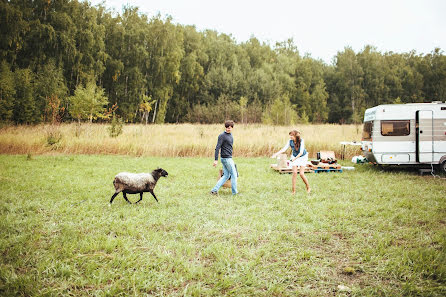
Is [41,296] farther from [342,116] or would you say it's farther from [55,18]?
[342,116]

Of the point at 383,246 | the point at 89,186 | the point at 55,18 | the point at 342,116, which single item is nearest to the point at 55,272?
the point at 383,246

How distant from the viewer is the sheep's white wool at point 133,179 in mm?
6102

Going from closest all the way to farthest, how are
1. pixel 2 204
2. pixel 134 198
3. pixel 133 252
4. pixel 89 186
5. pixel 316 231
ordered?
pixel 133 252 → pixel 316 231 → pixel 2 204 → pixel 134 198 → pixel 89 186

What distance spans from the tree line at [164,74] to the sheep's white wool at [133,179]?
1471 centimetres

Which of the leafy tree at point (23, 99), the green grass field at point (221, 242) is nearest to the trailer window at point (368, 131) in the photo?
the green grass field at point (221, 242)

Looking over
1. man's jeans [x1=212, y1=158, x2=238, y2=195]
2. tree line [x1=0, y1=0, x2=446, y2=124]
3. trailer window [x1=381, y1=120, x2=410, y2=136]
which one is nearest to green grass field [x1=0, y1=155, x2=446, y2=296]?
man's jeans [x1=212, y1=158, x2=238, y2=195]

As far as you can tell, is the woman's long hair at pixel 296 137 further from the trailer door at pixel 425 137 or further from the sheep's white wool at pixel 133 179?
the trailer door at pixel 425 137

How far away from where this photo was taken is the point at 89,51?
3691 centimetres

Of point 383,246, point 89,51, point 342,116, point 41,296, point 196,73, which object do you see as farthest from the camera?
point 342,116

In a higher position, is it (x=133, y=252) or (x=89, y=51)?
(x=89, y=51)

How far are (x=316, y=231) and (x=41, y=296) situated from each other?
4147 millimetres

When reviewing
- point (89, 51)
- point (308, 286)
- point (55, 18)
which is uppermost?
point (55, 18)

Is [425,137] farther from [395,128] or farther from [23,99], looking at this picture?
[23,99]

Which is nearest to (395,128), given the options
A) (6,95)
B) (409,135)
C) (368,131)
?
(409,135)
